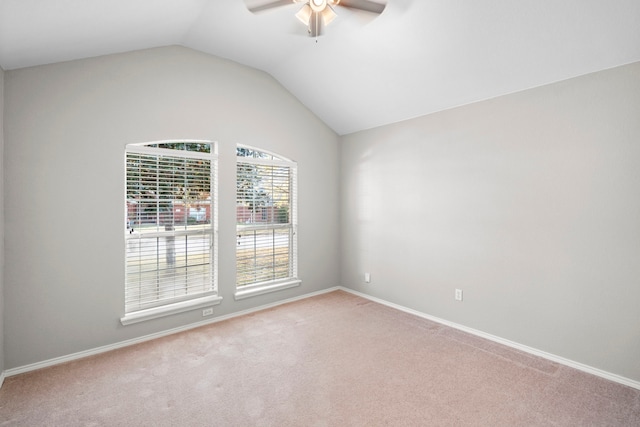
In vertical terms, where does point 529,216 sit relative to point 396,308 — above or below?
above

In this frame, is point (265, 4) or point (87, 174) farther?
point (87, 174)

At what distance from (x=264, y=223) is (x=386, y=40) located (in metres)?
2.52

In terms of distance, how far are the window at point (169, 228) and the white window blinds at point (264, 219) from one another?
376mm

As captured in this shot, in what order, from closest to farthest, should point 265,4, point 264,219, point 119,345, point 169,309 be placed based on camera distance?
point 265,4 → point 119,345 → point 169,309 → point 264,219

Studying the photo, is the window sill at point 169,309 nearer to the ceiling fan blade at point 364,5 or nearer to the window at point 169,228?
the window at point 169,228

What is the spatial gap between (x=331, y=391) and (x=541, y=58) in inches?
121

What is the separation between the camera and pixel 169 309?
322 centimetres

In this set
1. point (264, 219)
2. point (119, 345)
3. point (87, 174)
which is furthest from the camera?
point (264, 219)

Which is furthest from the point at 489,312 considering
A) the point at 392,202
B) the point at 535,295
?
the point at 392,202

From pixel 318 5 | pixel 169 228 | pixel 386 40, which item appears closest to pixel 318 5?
pixel 318 5

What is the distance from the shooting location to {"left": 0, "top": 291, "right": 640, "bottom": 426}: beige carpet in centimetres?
199

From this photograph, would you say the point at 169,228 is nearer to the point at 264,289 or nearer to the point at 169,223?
the point at 169,223

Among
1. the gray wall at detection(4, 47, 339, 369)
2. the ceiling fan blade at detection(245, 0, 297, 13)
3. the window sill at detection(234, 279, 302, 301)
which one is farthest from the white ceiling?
the window sill at detection(234, 279, 302, 301)

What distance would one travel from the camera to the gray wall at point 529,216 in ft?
7.75
